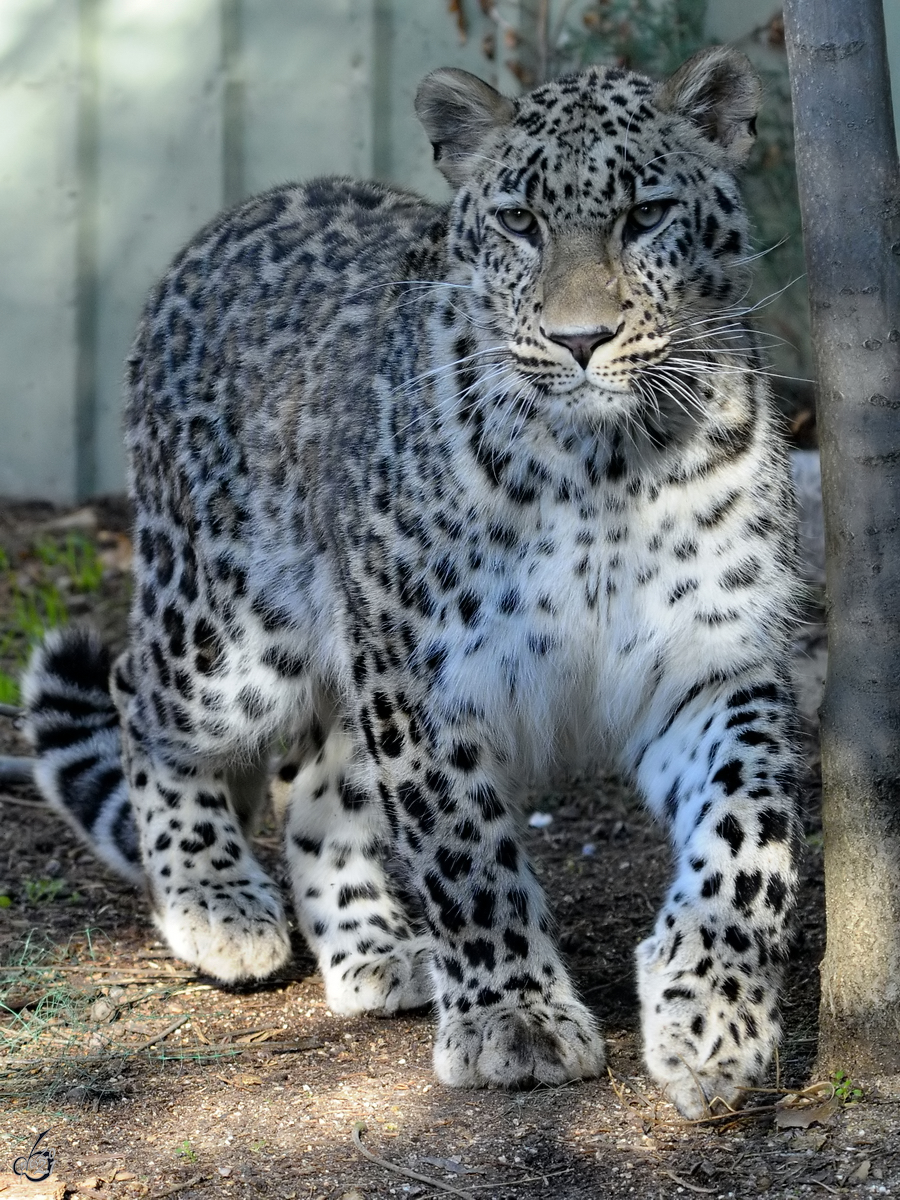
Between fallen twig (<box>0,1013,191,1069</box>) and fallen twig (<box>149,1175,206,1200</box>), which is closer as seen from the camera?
fallen twig (<box>149,1175,206,1200</box>)

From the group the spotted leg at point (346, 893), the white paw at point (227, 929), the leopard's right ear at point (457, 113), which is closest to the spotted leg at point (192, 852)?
the white paw at point (227, 929)

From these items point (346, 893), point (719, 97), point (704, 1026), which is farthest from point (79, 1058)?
point (719, 97)

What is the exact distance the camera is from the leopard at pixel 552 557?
11.2 ft

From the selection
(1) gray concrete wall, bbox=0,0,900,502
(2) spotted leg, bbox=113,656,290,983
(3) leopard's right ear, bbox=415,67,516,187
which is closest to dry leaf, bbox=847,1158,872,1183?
(2) spotted leg, bbox=113,656,290,983

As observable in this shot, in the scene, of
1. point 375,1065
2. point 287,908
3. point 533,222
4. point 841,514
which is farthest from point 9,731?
point 841,514

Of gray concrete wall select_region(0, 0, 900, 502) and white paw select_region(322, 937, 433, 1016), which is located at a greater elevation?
gray concrete wall select_region(0, 0, 900, 502)

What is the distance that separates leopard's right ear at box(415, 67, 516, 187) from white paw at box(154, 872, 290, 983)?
6.24 feet

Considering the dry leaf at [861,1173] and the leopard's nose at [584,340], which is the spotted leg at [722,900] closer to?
the dry leaf at [861,1173]

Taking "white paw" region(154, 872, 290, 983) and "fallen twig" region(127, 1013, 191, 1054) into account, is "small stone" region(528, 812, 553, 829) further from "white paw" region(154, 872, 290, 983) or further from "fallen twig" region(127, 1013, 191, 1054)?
"fallen twig" region(127, 1013, 191, 1054)

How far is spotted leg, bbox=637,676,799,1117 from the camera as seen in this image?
3.31m

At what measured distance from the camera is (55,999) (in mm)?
4156

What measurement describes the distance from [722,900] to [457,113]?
1.75 metres

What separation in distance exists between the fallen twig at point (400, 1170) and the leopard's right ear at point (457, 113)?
2.01 metres

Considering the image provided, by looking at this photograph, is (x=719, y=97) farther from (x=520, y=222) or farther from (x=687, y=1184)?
(x=687, y=1184)
